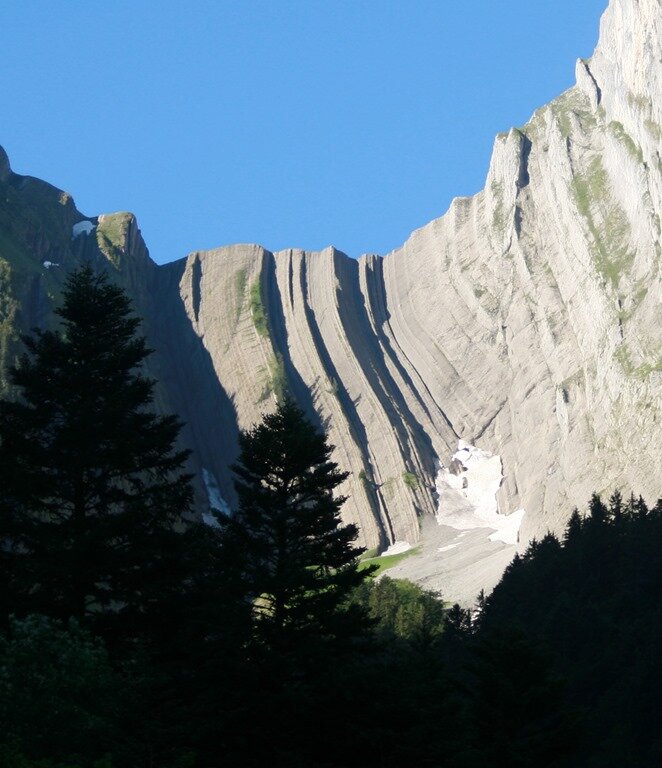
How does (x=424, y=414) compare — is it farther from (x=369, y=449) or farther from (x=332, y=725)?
(x=332, y=725)

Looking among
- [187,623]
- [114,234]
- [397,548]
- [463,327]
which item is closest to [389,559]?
[397,548]

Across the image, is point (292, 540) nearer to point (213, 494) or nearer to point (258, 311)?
point (213, 494)

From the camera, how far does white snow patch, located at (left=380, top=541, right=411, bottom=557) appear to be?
121 m

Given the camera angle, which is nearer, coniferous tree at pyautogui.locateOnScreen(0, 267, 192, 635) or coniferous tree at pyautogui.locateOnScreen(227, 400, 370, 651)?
coniferous tree at pyautogui.locateOnScreen(0, 267, 192, 635)

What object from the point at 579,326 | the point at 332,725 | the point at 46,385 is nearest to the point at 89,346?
the point at 46,385

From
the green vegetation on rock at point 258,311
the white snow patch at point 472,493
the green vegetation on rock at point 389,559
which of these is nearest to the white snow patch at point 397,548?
the green vegetation on rock at point 389,559

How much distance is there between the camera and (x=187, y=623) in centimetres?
2647

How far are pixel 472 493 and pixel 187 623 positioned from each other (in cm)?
10354

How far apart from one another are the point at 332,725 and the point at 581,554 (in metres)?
29.4

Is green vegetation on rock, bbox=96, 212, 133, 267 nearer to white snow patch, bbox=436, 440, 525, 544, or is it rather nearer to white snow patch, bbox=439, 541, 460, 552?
white snow patch, bbox=436, 440, 525, 544

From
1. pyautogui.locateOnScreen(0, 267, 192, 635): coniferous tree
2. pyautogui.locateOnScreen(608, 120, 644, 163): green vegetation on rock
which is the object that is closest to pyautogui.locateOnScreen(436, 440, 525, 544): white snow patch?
pyautogui.locateOnScreen(608, 120, 644, 163): green vegetation on rock

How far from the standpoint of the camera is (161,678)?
2183 cm

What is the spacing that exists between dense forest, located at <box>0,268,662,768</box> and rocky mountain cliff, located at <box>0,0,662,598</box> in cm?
7289

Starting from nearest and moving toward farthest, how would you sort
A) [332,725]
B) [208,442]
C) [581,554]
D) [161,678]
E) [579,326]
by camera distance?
[161,678] < [332,725] < [581,554] < [579,326] < [208,442]
